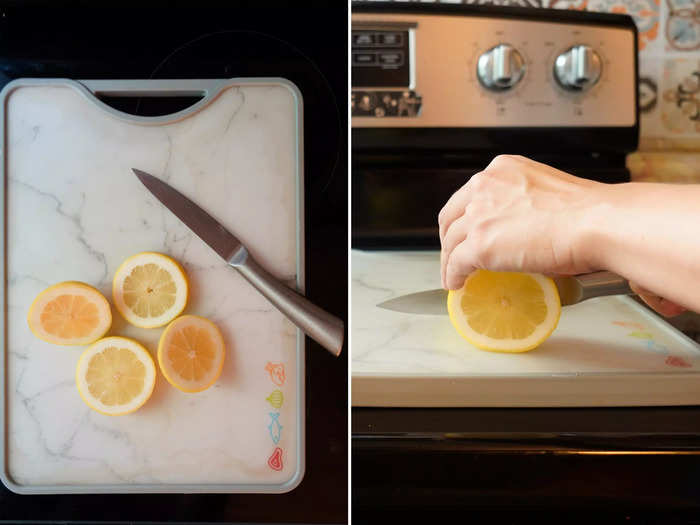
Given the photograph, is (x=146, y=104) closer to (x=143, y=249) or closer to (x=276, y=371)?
(x=143, y=249)

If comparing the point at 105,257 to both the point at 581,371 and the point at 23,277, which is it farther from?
the point at 581,371

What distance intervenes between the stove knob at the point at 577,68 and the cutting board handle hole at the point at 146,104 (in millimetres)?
375

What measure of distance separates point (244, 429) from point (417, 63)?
0.41m

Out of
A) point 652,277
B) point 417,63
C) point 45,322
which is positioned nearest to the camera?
point 652,277

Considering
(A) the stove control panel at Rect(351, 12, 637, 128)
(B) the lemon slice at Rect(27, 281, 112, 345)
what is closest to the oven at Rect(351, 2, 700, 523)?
(A) the stove control panel at Rect(351, 12, 637, 128)

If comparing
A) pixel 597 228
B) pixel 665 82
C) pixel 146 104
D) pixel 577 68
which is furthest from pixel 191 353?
pixel 665 82

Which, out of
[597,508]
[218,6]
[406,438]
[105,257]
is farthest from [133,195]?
[597,508]

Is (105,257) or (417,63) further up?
(417,63)

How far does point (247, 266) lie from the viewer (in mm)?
519

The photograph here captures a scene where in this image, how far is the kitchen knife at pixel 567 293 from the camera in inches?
21.5

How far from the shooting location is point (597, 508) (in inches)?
17.5

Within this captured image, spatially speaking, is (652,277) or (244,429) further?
(244,429)

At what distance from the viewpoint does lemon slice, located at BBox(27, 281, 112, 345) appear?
51 cm

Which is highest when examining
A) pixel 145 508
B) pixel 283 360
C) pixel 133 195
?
pixel 133 195
